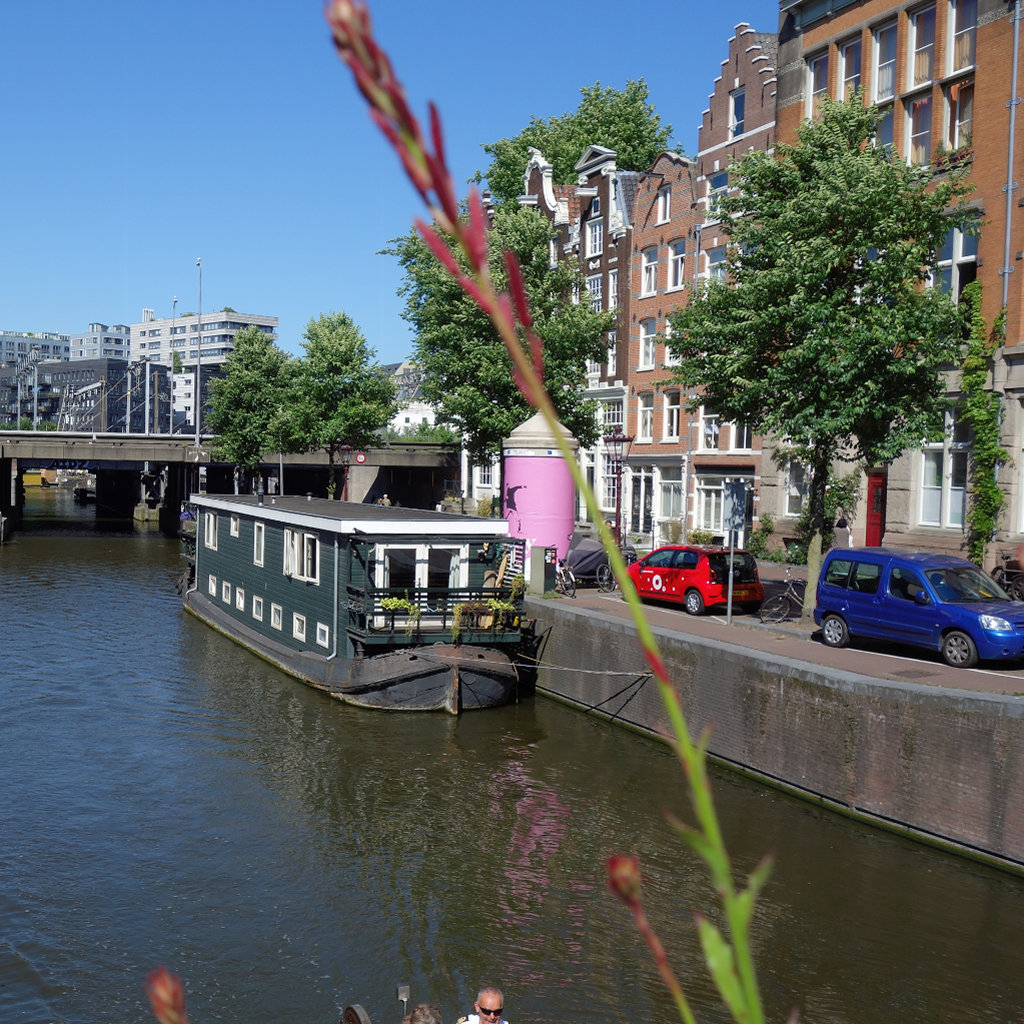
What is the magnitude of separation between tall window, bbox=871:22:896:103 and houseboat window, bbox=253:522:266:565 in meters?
20.0

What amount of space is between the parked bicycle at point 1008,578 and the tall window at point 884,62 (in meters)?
12.8

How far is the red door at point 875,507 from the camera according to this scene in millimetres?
32594

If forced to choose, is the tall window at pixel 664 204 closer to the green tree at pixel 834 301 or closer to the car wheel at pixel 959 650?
the green tree at pixel 834 301

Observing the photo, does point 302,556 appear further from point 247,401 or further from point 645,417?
point 247,401

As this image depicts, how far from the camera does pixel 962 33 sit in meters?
27.5

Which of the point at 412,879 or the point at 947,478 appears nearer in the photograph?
the point at 412,879

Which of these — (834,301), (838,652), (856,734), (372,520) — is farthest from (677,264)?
(856,734)

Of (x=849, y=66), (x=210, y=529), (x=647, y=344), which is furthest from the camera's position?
(x=647, y=344)

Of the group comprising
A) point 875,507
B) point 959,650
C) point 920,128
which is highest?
point 920,128

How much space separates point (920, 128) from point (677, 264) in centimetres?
1560

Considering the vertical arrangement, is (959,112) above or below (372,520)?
above

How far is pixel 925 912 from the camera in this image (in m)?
13.1

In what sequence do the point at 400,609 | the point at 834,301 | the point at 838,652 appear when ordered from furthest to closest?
the point at 400,609, the point at 834,301, the point at 838,652

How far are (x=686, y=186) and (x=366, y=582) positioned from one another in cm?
2608
